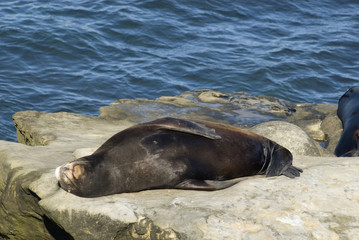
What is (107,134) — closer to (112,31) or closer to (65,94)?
(65,94)

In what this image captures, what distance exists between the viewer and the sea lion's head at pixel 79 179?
475 centimetres

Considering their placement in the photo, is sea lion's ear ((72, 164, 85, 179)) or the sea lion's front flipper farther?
the sea lion's front flipper

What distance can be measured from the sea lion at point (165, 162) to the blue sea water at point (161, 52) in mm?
5255

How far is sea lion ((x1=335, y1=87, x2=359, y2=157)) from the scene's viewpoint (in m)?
8.10

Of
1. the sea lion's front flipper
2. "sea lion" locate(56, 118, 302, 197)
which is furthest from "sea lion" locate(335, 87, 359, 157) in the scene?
the sea lion's front flipper

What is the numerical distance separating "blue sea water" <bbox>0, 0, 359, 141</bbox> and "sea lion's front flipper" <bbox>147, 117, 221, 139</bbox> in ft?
17.2

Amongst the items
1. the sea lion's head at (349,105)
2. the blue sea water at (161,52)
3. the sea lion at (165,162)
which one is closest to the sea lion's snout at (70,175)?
the sea lion at (165,162)

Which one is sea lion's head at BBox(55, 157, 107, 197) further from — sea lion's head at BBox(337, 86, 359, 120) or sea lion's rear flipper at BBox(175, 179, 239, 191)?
sea lion's head at BBox(337, 86, 359, 120)

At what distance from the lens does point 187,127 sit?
515cm

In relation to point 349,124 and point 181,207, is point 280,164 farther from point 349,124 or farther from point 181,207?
point 349,124

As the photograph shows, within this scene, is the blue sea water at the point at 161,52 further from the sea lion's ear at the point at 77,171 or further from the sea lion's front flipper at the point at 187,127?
the sea lion's ear at the point at 77,171

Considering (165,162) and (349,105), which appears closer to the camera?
(165,162)

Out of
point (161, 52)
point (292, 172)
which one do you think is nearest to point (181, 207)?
point (292, 172)

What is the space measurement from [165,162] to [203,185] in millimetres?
375
